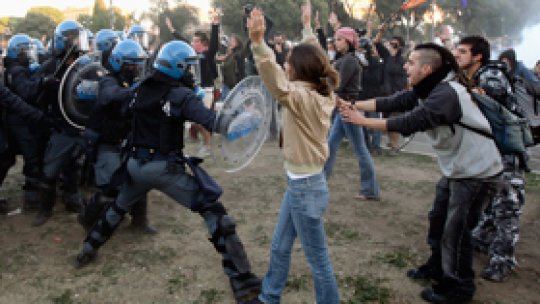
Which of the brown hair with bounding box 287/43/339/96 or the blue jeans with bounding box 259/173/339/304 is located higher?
the brown hair with bounding box 287/43/339/96

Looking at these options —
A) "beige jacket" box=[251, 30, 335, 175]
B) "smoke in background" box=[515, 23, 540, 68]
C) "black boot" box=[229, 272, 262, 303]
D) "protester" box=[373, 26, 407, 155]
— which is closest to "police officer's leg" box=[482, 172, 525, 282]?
"black boot" box=[229, 272, 262, 303]

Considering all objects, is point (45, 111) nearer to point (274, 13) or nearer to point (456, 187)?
point (456, 187)

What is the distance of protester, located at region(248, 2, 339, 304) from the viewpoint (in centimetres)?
282

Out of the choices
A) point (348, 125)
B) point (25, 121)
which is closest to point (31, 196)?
point (25, 121)

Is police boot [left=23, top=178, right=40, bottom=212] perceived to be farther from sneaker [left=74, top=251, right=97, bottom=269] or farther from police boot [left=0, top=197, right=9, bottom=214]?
sneaker [left=74, top=251, right=97, bottom=269]

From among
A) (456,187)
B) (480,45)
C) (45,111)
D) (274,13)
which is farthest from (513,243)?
(274,13)

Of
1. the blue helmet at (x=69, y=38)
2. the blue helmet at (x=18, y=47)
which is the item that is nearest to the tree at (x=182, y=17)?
the blue helmet at (x=18, y=47)

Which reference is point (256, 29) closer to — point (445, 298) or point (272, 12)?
point (445, 298)

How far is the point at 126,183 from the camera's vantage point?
12.8 feet

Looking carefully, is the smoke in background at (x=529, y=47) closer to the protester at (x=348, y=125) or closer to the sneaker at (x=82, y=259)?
the protester at (x=348, y=125)

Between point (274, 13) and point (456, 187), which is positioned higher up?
point (274, 13)

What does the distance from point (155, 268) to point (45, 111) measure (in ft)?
7.56

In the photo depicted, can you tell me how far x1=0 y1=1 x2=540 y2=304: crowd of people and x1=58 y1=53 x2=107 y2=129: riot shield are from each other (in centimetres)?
9

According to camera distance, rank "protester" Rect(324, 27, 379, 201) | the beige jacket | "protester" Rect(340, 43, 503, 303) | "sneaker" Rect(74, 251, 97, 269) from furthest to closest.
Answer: "protester" Rect(324, 27, 379, 201) < "sneaker" Rect(74, 251, 97, 269) < "protester" Rect(340, 43, 503, 303) < the beige jacket
